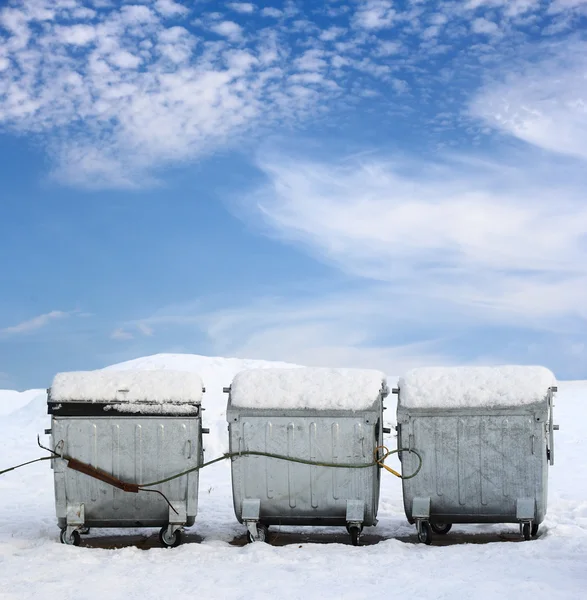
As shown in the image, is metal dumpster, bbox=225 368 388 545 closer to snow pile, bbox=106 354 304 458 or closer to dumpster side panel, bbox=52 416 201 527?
dumpster side panel, bbox=52 416 201 527

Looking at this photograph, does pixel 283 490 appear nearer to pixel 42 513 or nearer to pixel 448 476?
pixel 448 476

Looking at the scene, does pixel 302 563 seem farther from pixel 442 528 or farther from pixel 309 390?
pixel 442 528

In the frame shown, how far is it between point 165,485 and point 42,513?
2.63 m

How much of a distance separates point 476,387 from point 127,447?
3.24 meters

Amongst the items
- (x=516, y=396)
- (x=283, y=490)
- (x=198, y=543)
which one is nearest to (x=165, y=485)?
(x=198, y=543)

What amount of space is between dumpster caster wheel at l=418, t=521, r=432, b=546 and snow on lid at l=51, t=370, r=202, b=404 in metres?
2.32

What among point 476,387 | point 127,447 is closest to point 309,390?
point 476,387

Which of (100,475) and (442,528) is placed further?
(442,528)

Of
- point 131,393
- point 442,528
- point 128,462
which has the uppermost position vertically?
point 131,393

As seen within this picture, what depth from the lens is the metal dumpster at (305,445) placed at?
702 centimetres

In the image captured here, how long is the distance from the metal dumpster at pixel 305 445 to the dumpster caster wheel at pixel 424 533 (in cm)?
45

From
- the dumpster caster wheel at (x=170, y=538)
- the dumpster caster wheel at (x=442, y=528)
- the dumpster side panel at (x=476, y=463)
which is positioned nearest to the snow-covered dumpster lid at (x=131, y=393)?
the dumpster caster wheel at (x=170, y=538)

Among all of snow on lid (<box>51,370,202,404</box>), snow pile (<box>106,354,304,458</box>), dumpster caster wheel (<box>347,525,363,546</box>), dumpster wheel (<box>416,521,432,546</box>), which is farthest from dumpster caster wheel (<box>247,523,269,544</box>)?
snow pile (<box>106,354,304,458</box>)

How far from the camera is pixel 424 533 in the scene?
278 inches
